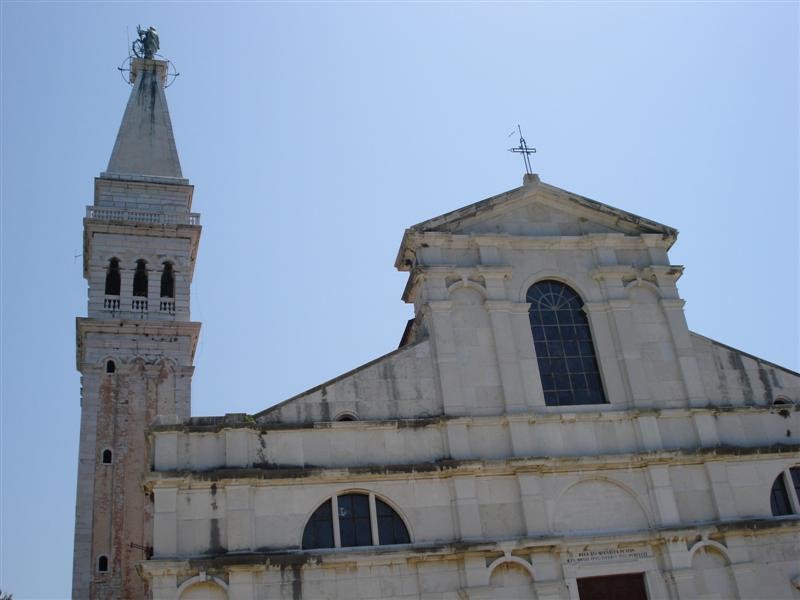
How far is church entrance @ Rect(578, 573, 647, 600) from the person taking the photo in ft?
60.3

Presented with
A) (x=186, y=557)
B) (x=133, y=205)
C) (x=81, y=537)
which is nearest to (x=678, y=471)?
(x=186, y=557)

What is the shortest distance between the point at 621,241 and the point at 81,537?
19.1m

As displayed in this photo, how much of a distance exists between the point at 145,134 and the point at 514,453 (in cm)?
2556

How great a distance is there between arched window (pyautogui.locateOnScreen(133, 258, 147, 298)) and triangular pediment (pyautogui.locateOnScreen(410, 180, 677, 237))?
16373 mm

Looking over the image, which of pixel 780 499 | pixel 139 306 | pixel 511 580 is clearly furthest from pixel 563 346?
pixel 139 306

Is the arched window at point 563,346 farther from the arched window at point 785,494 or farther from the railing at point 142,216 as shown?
the railing at point 142,216

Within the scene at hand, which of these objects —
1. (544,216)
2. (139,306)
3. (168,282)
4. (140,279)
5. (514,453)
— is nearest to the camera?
(514,453)

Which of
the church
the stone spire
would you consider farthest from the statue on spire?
the church

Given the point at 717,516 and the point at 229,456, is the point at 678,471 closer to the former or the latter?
the point at 717,516

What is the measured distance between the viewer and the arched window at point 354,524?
1758 cm

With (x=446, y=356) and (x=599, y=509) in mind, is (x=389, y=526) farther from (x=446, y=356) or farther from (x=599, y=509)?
(x=599, y=509)

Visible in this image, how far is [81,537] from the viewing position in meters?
28.1

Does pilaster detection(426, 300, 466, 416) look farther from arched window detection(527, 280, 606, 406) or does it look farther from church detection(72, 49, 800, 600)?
arched window detection(527, 280, 606, 406)

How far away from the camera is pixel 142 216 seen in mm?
34906
